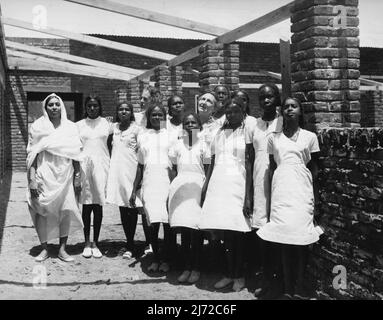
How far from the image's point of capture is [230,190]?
4023 mm

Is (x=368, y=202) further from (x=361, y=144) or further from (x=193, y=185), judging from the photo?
(x=193, y=185)

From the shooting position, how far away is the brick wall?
3.21 meters

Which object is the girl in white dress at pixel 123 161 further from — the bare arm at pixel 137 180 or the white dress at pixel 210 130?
the white dress at pixel 210 130

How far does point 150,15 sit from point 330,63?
11.3 ft

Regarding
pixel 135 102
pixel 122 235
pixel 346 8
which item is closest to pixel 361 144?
pixel 346 8

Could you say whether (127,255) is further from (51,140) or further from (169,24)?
(169,24)

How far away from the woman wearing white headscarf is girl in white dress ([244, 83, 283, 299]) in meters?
2.04

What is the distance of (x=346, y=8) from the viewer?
13.6 feet

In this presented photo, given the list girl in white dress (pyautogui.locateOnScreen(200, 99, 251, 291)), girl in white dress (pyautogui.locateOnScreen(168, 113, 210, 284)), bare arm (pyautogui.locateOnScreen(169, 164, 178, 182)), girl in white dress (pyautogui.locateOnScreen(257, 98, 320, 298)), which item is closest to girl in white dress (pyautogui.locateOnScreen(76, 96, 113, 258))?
bare arm (pyautogui.locateOnScreen(169, 164, 178, 182))

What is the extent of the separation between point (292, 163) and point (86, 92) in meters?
11.9

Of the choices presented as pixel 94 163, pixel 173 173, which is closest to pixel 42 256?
pixel 94 163

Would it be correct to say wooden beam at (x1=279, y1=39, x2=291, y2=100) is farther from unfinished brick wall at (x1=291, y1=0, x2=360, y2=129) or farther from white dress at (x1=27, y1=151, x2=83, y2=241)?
white dress at (x1=27, y1=151, x2=83, y2=241)

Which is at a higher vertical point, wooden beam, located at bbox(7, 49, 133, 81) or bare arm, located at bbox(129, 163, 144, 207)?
wooden beam, located at bbox(7, 49, 133, 81)

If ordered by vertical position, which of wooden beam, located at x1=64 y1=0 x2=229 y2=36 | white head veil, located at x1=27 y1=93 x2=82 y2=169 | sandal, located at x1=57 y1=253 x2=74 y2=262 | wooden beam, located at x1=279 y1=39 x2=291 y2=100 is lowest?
sandal, located at x1=57 y1=253 x2=74 y2=262
